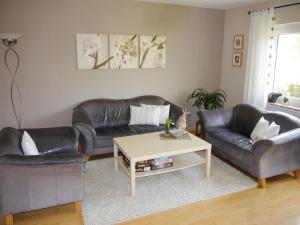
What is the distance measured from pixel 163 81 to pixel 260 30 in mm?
1944

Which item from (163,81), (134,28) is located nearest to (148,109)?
(163,81)

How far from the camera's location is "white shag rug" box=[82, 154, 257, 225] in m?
2.71

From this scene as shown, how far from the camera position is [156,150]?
123 inches

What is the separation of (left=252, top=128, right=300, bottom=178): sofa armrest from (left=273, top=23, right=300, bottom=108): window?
4.15ft

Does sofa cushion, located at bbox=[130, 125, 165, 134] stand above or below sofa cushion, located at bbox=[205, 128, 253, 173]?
above

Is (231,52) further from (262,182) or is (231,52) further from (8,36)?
(8,36)

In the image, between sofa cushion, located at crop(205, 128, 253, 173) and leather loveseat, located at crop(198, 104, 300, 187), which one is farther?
sofa cushion, located at crop(205, 128, 253, 173)

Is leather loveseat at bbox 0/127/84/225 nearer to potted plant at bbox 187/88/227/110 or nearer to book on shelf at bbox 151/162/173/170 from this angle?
book on shelf at bbox 151/162/173/170

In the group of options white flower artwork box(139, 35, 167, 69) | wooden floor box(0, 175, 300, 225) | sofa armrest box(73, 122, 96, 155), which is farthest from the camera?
white flower artwork box(139, 35, 167, 69)

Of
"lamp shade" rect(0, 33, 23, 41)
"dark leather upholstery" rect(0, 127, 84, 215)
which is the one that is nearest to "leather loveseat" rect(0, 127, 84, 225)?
"dark leather upholstery" rect(0, 127, 84, 215)

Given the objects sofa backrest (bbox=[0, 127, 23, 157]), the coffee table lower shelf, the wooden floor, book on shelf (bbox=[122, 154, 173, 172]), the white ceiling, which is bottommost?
the wooden floor

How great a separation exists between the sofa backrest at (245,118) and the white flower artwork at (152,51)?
1677 mm

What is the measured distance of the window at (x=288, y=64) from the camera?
4.14 m

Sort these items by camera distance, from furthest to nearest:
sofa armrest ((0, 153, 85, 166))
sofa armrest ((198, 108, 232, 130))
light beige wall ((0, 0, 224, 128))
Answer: sofa armrest ((198, 108, 232, 130)) → light beige wall ((0, 0, 224, 128)) → sofa armrest ((0, 153, 85, 166))
